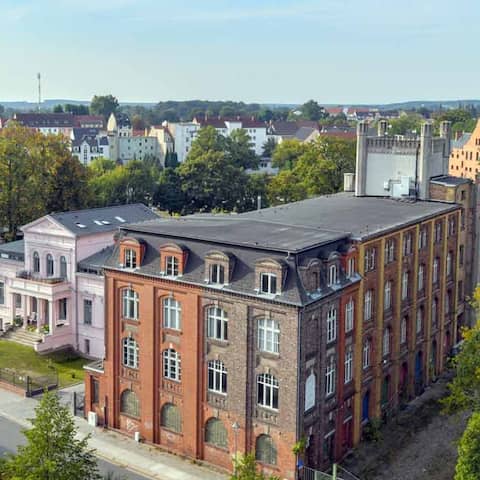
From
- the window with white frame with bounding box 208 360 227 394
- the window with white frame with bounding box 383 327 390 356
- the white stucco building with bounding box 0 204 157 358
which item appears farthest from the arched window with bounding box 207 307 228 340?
the white stucco building with bounding box 0 204 157 358

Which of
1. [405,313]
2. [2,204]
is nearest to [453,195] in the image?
[405,313]

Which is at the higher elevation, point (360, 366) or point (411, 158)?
point (411, 158)

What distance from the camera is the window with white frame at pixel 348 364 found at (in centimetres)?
4534

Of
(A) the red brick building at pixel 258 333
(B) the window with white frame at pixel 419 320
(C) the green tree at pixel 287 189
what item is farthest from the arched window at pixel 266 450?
(C) the green tree at pixel 287 189

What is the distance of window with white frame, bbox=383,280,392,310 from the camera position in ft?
163

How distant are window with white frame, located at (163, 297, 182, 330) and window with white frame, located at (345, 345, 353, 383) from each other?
10.1 meters

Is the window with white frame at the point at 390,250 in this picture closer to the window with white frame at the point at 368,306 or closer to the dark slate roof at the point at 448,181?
the window with white frame at the point at 368,306

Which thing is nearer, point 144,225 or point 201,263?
point 201,263

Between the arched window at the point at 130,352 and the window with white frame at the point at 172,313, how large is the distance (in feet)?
10.2

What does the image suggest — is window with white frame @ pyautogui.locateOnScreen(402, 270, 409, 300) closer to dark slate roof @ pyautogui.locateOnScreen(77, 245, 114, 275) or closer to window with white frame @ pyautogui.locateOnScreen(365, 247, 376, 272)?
window with white frame @ pyautogui.locateOnScreen(365, 247, 376, 272)

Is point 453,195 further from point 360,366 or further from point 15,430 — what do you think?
point 15,430

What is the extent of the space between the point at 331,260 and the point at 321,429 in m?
9.49

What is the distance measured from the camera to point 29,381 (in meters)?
55.6

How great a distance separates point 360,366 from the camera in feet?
153
